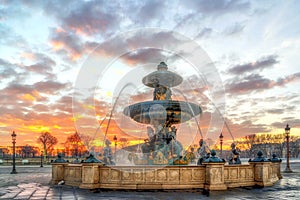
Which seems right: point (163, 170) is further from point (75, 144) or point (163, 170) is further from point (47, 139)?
point (47, 139)

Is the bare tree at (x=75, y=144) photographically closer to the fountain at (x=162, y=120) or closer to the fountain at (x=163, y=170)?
the fountain at (x=162, y=120)

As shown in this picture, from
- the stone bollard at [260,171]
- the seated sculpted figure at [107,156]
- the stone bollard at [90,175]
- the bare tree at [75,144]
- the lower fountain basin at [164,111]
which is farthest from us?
the bare tree at [75,144]

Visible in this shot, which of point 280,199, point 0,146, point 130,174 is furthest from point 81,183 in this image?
point 0,146

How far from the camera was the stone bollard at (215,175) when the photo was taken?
11.9 meters

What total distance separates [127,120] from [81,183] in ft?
28.9

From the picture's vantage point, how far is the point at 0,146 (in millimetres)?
95250

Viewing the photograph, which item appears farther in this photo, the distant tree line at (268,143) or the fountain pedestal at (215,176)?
the distant tree line at (268,143)

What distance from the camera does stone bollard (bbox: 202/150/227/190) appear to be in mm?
11922

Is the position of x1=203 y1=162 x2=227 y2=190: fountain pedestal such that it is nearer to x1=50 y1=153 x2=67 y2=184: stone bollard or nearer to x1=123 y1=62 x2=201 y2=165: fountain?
x1=123 y1=62 x2=201 y2=165: fountain

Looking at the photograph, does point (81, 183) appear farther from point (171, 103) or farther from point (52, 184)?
point (171, 103)

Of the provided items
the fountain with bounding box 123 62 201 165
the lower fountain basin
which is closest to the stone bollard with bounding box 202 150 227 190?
the fountain with bounding box 123 62 201 165

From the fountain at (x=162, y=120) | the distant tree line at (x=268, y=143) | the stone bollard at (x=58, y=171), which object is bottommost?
the distant tree line at (x=268, y=143)

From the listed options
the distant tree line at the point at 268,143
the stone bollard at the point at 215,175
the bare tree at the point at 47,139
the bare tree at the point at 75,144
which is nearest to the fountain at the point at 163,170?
the stone bollard at the point at 215,175

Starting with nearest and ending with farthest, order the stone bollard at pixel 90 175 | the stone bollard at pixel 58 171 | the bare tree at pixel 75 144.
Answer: the stone bollard at pixel 90 175
the stone bollard at pixel 58 171
the bare tree at pixel 75 144
